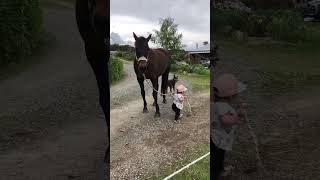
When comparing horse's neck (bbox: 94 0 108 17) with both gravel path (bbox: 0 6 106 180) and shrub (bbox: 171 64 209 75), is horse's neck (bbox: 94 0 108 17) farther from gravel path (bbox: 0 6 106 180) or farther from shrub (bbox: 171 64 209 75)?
shrub (bbox: 171 64 209 75)

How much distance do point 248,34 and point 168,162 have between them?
3.67 feet

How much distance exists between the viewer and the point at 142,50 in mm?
3223

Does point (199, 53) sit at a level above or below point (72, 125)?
above

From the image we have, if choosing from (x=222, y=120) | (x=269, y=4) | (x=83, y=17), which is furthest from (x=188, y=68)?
(x=83, y=17)

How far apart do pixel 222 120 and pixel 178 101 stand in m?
0.36

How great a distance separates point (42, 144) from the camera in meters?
3.16

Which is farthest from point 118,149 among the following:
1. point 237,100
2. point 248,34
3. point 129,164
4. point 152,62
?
point 248,34

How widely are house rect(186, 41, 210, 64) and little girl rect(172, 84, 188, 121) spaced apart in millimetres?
223

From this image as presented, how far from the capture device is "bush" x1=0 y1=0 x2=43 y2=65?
3.09m

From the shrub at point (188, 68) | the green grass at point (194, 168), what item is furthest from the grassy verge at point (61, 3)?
the green grass at point (194, 168)

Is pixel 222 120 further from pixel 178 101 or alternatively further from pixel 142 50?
pixel 142 50

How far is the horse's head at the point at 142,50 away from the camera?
3.21 m

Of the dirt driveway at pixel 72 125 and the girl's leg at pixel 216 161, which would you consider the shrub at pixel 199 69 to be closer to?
the dirt driveway at pixel 72 125

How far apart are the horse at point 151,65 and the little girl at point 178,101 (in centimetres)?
9
